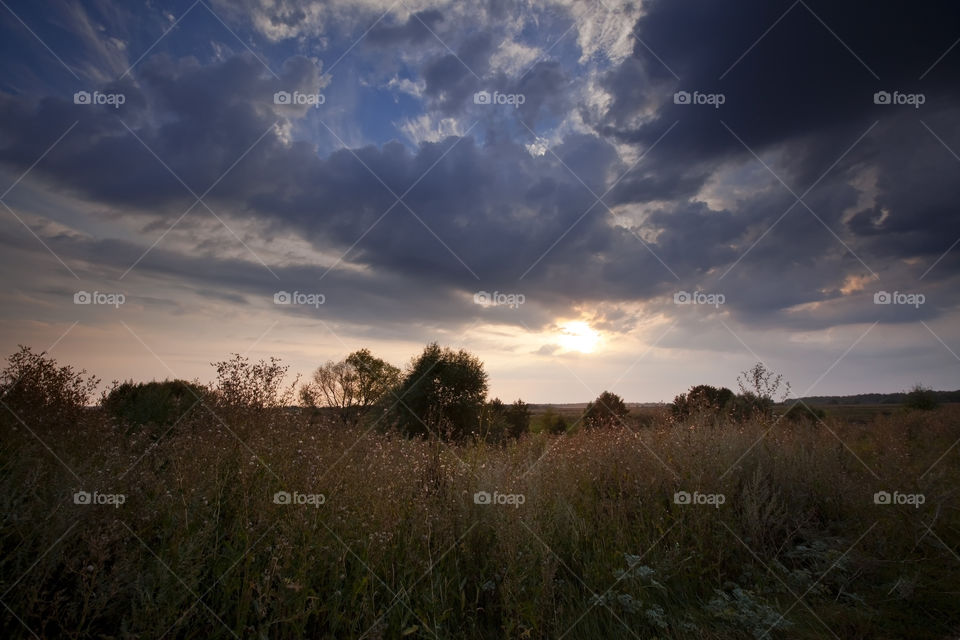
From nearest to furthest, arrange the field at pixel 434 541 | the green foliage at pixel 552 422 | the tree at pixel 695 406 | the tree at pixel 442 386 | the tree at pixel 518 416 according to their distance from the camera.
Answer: the field at pixel 434 541, the tree at pixel 695 406, the tree at pixel 442 386, the tree at pixel 518 416, the green foliage at pixel 552 422

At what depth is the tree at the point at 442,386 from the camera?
1549 centimetres

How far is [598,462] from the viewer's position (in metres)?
7.27

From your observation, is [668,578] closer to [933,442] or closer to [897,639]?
[897,639]

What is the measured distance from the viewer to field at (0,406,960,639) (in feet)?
11.4

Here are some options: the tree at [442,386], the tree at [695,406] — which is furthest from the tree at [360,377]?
the tree at [695,406]

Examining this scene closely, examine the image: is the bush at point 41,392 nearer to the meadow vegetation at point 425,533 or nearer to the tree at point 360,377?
the meadow vegetation at point 425,533

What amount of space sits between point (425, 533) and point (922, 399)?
2058 cm

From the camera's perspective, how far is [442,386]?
15625 millimetres

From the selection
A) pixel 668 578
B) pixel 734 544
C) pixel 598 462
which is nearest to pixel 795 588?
pixel 734 544

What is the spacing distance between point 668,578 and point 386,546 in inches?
111

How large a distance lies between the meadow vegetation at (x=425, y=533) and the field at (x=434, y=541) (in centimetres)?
3

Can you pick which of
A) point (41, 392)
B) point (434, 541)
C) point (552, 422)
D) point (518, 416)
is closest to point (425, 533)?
point (434, 541)

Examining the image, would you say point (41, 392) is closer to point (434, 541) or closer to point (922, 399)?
point (434, 541)

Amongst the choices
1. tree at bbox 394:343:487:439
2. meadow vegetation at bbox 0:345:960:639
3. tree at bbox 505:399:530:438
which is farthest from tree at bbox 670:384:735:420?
tree at bbox 505:399:530:438
